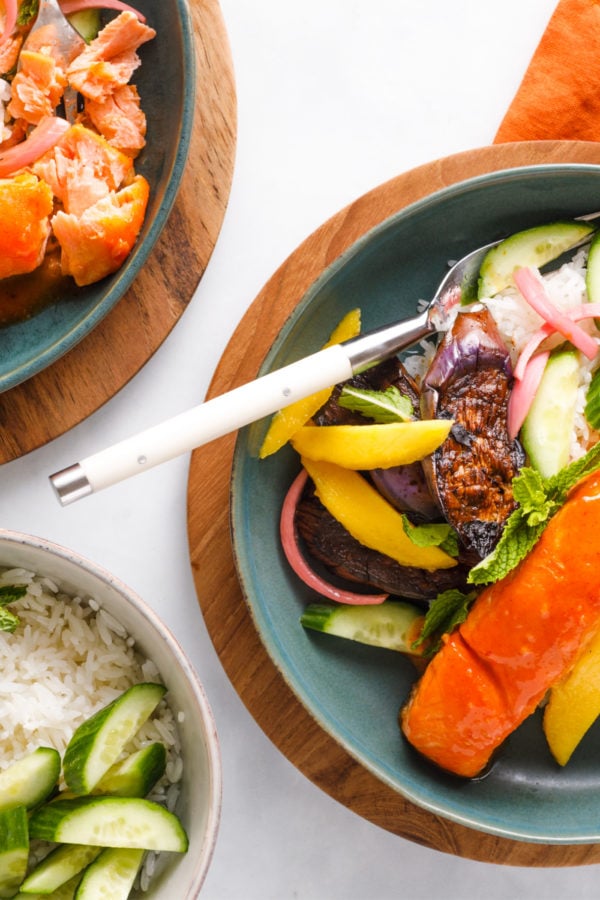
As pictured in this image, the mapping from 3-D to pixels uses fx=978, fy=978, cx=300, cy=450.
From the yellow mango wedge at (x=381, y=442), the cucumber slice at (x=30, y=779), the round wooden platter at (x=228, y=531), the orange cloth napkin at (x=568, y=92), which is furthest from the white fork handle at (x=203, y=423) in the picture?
the orange cloth napkin at (x=568, y=92)

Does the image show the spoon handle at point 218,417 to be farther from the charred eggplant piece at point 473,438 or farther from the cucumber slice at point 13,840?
the cucumber slice at point 13,840

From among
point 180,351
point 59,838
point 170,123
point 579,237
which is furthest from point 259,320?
point 59,838

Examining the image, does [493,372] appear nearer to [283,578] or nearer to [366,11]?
[283,578]

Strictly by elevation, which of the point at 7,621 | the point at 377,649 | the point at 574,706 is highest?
the point at 7,621

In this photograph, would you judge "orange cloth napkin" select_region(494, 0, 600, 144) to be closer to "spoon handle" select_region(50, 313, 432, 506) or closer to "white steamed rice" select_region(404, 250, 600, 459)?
"white steamed rice" select_region(404, 250, 600, 459)

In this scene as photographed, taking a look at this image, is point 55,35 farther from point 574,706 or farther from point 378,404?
point 574,706

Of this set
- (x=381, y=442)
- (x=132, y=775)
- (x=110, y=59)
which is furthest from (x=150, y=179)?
(x=132, y=775)
